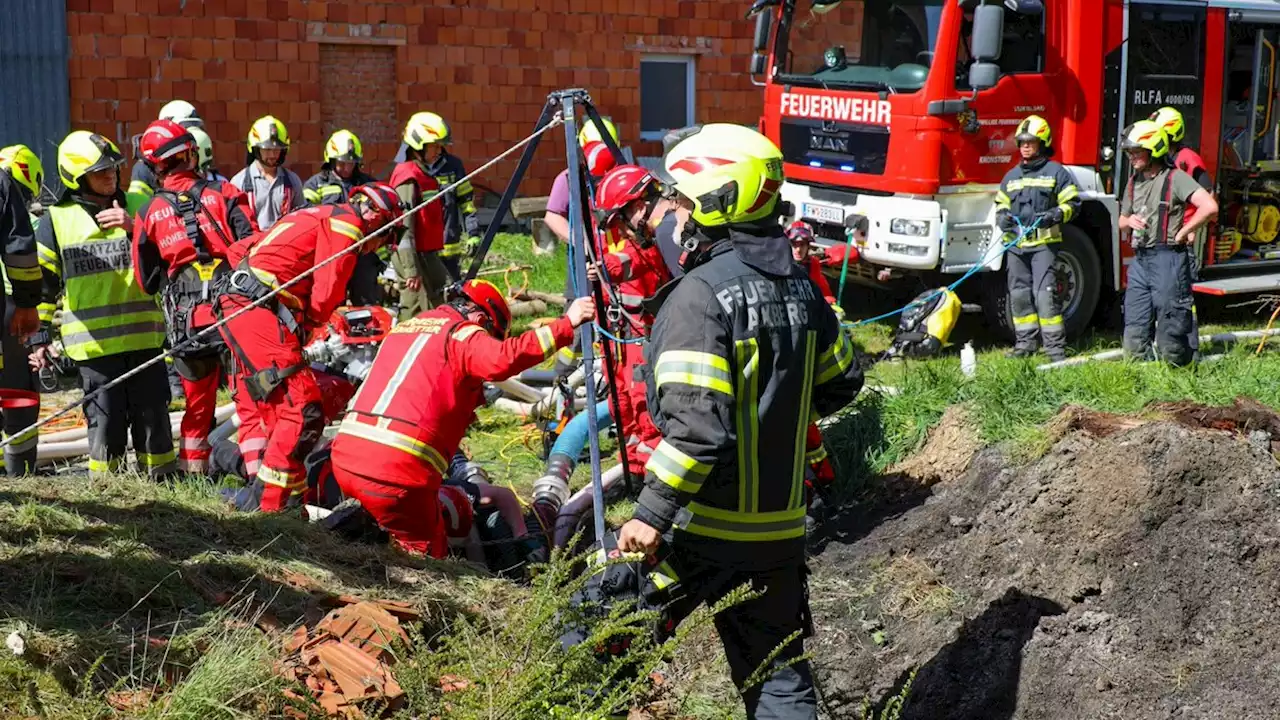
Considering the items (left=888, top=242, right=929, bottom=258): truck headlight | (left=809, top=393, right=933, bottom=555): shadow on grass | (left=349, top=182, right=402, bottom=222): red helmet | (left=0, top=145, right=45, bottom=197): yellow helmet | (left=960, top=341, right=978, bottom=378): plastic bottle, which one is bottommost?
(left=809, top=393, right=933, bottom=555): shadow on grass

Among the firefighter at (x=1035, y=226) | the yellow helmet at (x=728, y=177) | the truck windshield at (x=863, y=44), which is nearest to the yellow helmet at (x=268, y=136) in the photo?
the truck windshield at (x=863, y=44)

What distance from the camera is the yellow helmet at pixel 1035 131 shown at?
8805 millimetres

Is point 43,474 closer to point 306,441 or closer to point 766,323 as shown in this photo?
point 306,441

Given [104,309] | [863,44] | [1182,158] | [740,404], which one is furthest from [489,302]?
[863,44]

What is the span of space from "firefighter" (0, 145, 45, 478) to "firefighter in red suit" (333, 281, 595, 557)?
1.76 metres

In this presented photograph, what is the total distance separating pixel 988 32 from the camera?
8.81 metres

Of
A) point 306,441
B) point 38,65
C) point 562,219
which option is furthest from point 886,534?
point 38,65

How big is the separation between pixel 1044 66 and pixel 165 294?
638 cm

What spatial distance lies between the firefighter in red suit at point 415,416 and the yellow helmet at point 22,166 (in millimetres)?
3034

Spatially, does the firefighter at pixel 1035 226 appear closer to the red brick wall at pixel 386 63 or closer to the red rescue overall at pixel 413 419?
the red rescue overall at pixel 413 419

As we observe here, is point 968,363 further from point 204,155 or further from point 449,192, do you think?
point 204,155

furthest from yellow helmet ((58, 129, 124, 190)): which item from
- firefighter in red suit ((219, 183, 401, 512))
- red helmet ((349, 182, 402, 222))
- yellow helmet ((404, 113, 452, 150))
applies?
yellow helmet ((404, 113, 452, 150))

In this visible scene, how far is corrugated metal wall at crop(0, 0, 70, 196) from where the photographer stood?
12734 millimetres

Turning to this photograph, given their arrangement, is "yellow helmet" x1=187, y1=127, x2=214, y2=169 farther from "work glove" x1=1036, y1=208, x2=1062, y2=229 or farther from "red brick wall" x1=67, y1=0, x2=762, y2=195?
"work glove" x1=1036, y1=208, x2=1062, y2=229
